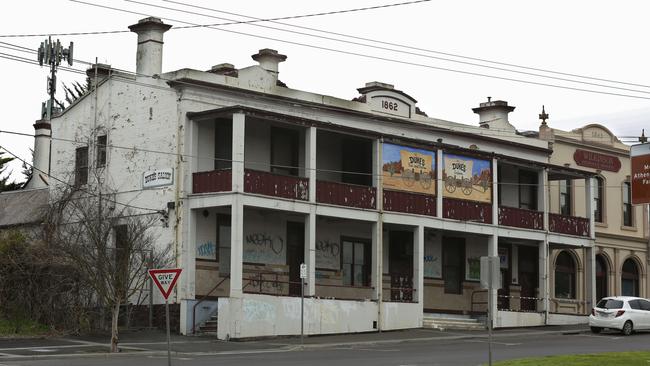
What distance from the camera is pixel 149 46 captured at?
36.7 metres

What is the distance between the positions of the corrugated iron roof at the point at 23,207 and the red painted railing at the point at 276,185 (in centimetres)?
903

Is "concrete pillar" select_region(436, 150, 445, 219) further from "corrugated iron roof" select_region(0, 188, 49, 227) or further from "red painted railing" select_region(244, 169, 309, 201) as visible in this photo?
"corrugated iron roof" select_region(0, 188, 49, 227)

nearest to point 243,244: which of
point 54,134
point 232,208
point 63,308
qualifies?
point 232,208

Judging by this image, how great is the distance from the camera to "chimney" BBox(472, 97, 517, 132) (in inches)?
1861

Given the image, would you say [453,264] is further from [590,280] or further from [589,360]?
[589,360]

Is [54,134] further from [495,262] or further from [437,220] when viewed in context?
[495,262]

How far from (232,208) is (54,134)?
420 inches

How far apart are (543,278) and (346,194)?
10.9m

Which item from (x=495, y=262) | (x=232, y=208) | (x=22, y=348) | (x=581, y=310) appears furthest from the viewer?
(x=581, y=310)

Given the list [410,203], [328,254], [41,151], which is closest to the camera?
[410,203]

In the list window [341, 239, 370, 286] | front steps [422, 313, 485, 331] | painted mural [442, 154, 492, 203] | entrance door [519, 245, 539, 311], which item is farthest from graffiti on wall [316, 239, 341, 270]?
entrance door [519, 245, 539, 311]

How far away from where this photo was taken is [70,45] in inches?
1955

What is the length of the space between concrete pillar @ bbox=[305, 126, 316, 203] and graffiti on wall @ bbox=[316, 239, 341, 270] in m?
3.53

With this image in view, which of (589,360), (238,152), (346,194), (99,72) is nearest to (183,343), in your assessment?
(238,152)
